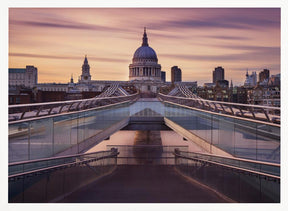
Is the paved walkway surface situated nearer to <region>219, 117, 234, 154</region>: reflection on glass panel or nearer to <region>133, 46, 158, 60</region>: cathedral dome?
<region>219, 117, 234, 154</region>: reflection on glass panel

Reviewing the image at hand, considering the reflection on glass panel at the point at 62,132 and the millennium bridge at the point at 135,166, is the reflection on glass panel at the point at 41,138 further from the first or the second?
the reflection on glass panel at the point at 62,132

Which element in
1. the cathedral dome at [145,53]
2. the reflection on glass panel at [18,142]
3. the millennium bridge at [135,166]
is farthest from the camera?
the cathedral dome at [145,53]

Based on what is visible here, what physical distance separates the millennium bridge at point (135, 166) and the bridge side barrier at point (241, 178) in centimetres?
1

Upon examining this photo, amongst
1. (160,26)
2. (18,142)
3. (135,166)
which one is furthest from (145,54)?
(18,142)

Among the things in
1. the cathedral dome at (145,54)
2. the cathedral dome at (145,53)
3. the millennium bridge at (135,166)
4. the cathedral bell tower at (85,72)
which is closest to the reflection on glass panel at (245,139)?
the millennium bridge at (135,166)

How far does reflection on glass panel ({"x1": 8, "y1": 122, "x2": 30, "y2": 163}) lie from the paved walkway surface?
3.44 ft

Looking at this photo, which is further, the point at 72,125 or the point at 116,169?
the point at 116,169

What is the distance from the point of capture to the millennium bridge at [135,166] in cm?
525

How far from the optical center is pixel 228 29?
9.98 metres

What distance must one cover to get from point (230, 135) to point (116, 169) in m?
2.65

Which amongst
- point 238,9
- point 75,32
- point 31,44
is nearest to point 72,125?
point 238,9

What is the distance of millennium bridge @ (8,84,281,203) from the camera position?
17.2ft
